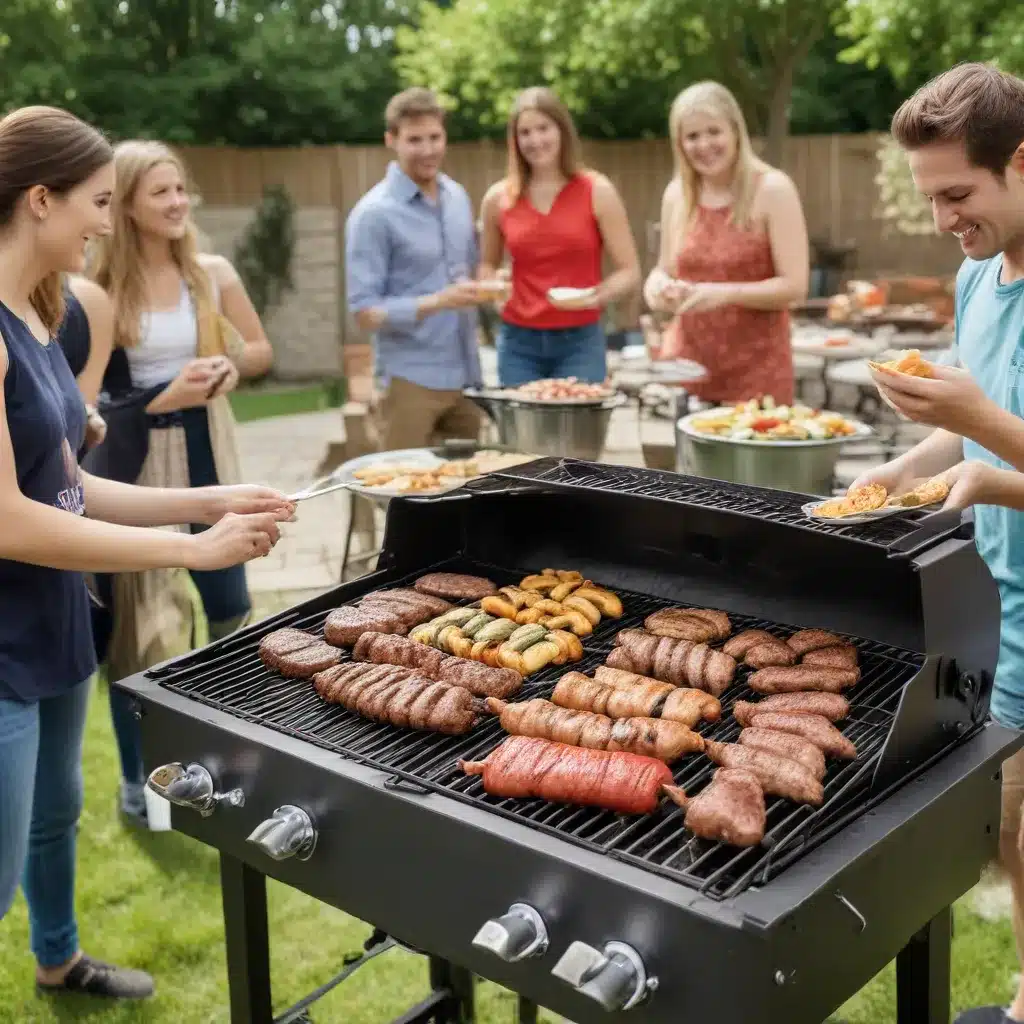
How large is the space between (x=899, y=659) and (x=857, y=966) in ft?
2.74

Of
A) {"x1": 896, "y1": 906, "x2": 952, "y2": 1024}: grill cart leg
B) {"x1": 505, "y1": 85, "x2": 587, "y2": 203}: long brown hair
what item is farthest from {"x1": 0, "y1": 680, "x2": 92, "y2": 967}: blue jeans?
{"x1": 505, "y1": 85, "x2": 587, "y2": 203}: long brown hair

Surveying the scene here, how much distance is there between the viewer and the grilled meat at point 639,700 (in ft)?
8.04

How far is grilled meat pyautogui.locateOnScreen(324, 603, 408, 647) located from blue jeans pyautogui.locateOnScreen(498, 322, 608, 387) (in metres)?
2.89

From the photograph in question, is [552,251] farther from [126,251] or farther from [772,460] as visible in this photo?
[126,251]

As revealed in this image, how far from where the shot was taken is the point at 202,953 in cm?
373

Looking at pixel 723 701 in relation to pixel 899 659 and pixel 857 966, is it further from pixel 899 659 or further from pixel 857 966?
pixel 857 966

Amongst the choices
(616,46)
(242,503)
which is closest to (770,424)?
(242,503)

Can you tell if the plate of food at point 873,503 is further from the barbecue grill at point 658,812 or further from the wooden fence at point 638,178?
the wooden fence at point 638,178

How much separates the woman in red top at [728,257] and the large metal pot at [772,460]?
752 millimetres

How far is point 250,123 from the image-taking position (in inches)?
749

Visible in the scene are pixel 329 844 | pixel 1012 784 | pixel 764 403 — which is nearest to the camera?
pixel 329 844

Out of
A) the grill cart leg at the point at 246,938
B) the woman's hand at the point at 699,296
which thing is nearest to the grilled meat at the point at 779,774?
the grill cart leg at the point at 246,938

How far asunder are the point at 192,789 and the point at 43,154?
1318mm

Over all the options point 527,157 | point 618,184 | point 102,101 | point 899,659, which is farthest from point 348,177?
point 899,659
